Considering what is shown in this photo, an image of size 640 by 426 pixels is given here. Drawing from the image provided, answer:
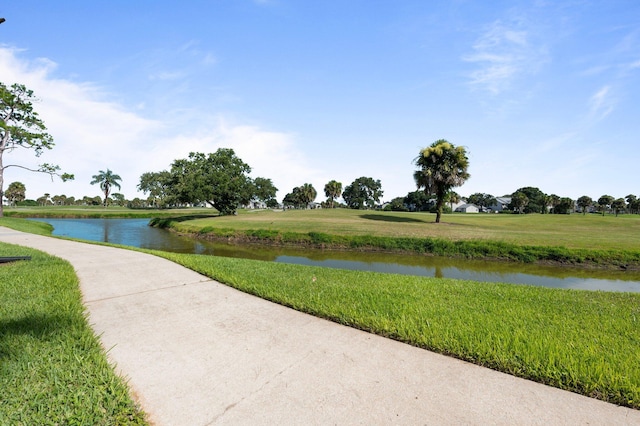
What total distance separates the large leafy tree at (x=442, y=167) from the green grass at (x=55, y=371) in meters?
27.7

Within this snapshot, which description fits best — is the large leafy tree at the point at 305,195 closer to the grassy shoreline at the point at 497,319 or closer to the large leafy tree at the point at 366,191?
the large leafy tree at the point at 366,191

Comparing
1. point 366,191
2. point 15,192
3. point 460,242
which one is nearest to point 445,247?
point 460,242

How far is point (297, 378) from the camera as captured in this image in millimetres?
2742

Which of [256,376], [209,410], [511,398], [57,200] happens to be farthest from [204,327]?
[57,200]

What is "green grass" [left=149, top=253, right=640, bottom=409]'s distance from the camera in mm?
2859

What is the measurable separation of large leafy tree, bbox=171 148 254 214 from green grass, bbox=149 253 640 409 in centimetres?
3212

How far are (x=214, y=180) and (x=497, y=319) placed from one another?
124ft

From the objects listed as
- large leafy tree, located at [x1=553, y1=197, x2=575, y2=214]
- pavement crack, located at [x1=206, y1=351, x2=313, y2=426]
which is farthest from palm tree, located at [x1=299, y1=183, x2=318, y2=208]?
pavement crack, located at [x1=206, y1=351, x2=313, y2=426]

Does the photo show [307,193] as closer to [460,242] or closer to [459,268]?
[460,242]

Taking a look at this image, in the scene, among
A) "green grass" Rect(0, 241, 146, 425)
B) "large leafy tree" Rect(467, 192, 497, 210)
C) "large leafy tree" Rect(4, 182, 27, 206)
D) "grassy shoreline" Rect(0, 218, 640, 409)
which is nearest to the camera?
"green grass" Rect(0, 241, 146, 425)

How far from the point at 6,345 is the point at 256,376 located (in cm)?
252

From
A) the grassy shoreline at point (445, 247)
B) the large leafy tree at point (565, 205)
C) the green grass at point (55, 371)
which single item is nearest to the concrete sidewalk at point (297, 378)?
the green grass at point (55, 371)

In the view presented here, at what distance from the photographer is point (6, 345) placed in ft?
9.64

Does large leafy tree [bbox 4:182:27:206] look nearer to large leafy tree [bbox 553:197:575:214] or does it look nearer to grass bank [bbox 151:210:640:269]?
grass bank [bbox 151:210:640:269]
